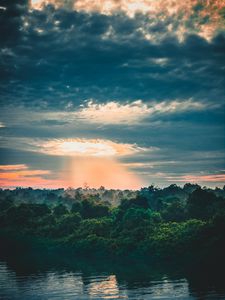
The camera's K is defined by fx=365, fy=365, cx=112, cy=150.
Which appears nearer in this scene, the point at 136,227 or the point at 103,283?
the point at 103,283

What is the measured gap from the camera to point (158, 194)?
15762 cm

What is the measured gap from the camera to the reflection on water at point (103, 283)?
4641 cm

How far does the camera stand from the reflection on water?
152 feet

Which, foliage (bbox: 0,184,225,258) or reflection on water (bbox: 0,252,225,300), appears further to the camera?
foliage (bbox: 0,184,225,258)

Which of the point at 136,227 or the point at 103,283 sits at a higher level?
the point at 136,227

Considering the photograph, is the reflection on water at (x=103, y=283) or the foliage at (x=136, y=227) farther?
the foliage at (x=136, y=227)

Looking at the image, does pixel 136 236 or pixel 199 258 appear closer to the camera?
pixel 199 258

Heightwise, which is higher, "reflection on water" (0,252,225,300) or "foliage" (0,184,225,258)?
"foliage" (0,184,225,258)

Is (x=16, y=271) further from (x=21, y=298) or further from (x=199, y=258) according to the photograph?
(x=199, y=258)

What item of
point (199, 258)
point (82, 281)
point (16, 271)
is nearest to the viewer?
point (82, 281)

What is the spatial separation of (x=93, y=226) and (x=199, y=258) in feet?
96.8

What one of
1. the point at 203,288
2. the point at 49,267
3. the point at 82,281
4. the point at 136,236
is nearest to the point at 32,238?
the point at 49,267

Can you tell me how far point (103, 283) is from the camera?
2115 inches

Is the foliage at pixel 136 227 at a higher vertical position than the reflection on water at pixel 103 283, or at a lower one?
higher
